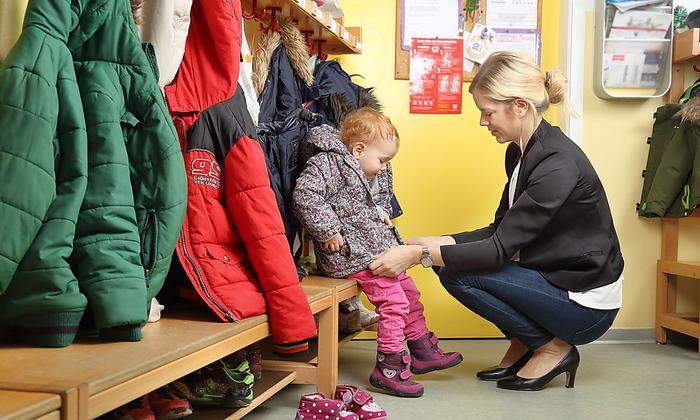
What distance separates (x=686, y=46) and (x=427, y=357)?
2.16m

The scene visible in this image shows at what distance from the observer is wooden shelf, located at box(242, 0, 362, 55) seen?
278 centimetres

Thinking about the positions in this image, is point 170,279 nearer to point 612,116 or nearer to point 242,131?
point 242,131

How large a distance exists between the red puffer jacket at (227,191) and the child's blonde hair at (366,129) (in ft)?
2.98

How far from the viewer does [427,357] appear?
2773mm

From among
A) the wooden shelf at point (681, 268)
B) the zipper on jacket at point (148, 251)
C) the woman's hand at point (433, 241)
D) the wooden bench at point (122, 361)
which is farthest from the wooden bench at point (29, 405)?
the wooden shelf at point (681, 268)

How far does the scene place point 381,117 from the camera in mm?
2859

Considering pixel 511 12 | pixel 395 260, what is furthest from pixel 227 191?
pixel 511 12

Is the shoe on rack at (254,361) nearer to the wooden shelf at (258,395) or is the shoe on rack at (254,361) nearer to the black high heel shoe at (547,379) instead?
the wooden shelf at (258,395)

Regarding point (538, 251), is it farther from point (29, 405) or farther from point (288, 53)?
point (29, 405)

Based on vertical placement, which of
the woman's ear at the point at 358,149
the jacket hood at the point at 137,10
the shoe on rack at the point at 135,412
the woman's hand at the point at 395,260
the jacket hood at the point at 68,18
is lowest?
the shoe on rack at the point at 135,412

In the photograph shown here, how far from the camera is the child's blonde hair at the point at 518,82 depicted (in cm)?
275

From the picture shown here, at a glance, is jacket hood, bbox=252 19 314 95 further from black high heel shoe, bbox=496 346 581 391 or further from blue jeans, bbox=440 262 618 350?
black high heel shoe, bbox=496 346 581 391

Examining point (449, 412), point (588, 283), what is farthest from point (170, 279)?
point (588, 283)

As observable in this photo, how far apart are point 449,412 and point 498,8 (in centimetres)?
229
